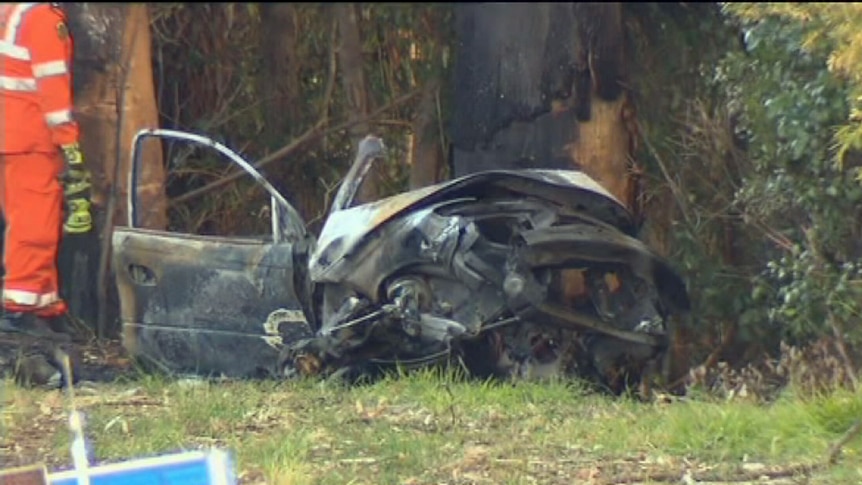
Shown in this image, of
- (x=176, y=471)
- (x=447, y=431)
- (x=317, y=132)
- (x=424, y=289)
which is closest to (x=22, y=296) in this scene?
(x=424, y=289)

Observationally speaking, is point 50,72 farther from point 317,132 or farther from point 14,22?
point 317,132

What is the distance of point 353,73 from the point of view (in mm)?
12336

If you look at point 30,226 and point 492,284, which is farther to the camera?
point 30,226

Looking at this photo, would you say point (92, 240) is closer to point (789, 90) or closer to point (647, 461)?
point (789, 90)

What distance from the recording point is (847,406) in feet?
18.9

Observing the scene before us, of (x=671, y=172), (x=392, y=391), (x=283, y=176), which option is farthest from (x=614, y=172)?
(x=392, y=391)

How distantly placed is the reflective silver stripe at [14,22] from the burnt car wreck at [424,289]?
1015mm

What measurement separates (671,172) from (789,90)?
286 cm

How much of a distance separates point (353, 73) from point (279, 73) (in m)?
0.56

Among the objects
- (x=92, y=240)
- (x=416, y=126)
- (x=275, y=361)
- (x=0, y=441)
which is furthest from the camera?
(x=416, y=126)

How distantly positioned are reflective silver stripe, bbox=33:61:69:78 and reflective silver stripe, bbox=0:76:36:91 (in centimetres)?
6

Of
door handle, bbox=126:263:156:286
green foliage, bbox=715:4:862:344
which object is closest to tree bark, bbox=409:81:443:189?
green foliage, bbox=715:4:862:344

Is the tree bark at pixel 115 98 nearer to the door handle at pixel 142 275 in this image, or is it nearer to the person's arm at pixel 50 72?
the person's arm at pixel 50 72

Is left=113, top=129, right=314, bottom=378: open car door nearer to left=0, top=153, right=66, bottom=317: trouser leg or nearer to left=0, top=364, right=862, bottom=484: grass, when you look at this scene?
left=0, top=153, right=66, bottom=317: trouser leg
